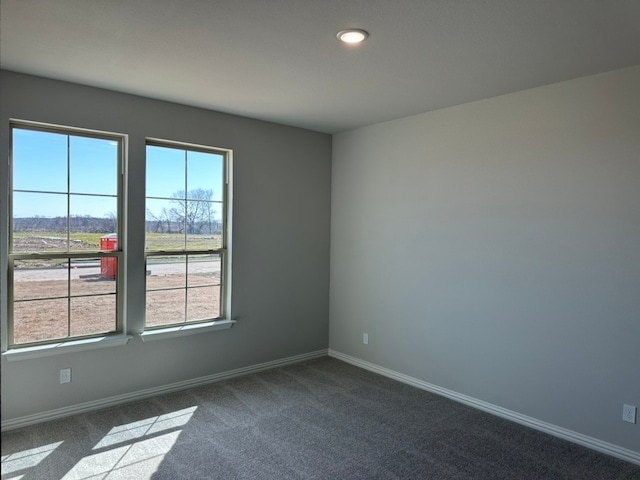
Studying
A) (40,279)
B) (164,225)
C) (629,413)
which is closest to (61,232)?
(40,279)

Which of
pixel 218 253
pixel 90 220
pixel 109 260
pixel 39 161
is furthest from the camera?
pixel 218 253

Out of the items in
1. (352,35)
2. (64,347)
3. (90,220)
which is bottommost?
(64,347)

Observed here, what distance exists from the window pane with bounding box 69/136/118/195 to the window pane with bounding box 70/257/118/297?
21.8 inches

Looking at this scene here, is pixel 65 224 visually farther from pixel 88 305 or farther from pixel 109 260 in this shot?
pixel 88 305

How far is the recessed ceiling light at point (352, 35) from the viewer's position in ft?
8.25

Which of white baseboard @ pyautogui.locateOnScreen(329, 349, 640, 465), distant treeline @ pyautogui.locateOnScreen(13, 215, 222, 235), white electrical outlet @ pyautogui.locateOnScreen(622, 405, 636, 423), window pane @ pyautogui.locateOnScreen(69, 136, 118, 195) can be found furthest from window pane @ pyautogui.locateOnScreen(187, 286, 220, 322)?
white electrical outlet @ pyautogui.locateOnScreen(622, 405, 636, 423)

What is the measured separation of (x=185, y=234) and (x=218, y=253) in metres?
0.37

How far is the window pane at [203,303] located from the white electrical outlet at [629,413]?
3281 millimetres

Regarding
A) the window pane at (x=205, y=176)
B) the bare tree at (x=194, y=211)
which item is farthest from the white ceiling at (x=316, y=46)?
the bare tree at (x=194, y=211)

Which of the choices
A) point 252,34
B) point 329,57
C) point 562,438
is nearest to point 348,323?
point 562,438

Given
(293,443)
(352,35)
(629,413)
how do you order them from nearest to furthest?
(352,35) < (629,413) < (293,443)

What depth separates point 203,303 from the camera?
14.2ft

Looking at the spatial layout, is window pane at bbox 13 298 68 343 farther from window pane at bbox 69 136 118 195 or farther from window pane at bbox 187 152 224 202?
window pane at bbox 187 152 224 202

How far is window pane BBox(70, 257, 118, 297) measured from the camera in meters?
3.61
